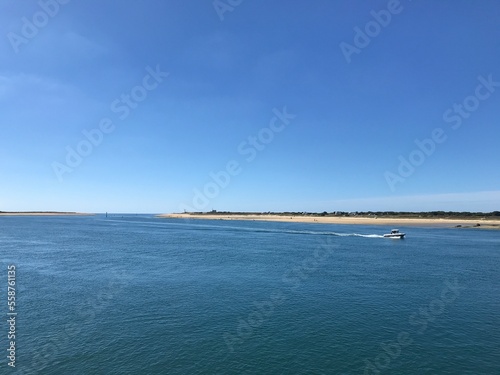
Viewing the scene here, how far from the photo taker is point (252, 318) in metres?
26.3

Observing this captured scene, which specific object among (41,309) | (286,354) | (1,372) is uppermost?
(41,309)

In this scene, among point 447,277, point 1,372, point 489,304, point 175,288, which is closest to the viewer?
point 1,372

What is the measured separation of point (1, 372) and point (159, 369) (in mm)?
8795

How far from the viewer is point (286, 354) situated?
20.1 m

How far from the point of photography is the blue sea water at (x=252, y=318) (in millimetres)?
19047

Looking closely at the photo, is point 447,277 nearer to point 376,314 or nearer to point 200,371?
point 376,314

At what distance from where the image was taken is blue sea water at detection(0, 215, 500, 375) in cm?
1905

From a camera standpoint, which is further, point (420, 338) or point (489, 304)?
point (489, 304)

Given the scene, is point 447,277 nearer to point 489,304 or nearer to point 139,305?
point 489,304

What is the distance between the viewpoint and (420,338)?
22.7 metres

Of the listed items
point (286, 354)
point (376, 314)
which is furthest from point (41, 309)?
point (376, 314)

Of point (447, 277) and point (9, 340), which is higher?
point (9, 340)

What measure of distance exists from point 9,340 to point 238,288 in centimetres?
2060

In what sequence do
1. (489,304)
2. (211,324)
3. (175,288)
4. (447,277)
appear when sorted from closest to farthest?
(211,324), (489,304), (175,288), (447,277)
